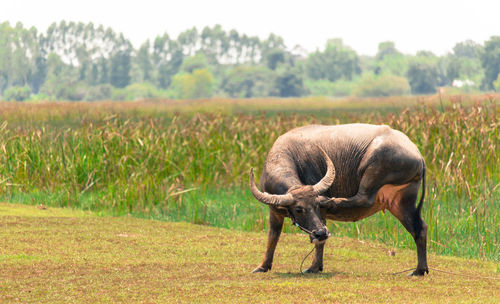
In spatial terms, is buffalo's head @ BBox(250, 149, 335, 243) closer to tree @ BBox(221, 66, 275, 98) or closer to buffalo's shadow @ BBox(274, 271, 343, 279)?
buffalo's shadow @ BBox(274, 271, 343, 279)

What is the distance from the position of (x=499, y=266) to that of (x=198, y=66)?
128 m

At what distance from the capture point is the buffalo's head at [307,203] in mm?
6273

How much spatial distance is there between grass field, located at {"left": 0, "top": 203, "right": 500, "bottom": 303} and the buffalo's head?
54 cm

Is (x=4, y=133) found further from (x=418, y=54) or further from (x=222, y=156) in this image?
(x=418, y=54)

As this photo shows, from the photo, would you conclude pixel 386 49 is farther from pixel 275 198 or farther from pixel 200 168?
pixel 275 198

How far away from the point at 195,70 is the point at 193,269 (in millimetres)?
113051

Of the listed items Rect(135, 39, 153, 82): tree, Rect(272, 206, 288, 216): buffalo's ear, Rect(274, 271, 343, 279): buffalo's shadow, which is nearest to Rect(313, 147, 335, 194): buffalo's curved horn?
Rect(272, 206, 288, 216): buffalo's ear

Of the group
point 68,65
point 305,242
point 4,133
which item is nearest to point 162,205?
point 305,242

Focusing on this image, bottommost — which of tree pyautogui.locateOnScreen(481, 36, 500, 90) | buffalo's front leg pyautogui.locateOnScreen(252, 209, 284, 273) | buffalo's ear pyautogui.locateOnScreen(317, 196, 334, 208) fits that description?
buffalo's front leg pyautogui.locateOnScreen(252, 209, 284, 273)

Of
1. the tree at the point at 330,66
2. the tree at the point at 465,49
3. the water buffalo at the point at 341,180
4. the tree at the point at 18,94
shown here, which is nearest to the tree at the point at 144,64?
the tree at the point at 18,94

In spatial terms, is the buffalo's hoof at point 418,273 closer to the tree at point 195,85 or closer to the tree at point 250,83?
the tree at point 250,83

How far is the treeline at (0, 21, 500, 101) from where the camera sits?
365 ft

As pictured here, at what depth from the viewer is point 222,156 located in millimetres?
13406

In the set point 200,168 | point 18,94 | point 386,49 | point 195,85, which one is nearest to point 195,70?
point 195,85
